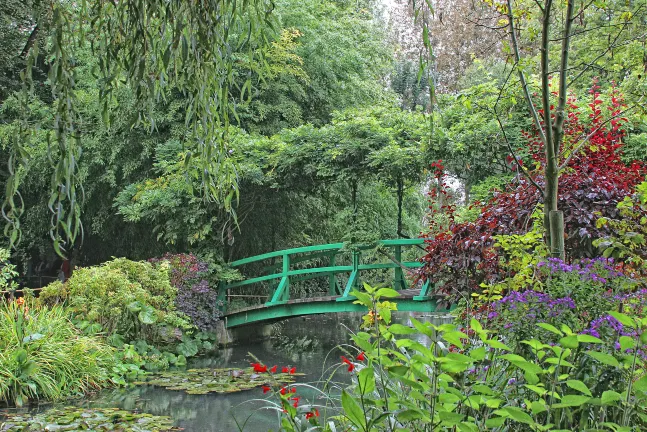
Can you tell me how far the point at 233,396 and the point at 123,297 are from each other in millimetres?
2305

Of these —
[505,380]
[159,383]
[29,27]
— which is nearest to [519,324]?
[505,380]

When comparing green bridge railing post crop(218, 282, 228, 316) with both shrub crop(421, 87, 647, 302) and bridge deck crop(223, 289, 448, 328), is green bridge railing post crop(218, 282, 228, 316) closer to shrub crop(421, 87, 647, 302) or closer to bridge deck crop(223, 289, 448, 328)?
bridge deck crop(223, 289, 448, 328)

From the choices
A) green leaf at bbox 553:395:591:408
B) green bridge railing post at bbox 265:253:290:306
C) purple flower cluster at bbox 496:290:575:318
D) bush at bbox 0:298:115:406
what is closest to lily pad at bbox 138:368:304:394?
bush at bbox 0:298:115:406

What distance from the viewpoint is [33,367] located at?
5891mm

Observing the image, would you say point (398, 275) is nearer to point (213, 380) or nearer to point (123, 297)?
point (213, 380)

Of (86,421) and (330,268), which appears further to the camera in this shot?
(330,268)

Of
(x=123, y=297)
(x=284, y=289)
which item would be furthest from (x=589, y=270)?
(x=284, y=289)

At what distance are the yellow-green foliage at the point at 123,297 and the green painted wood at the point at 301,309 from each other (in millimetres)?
1234

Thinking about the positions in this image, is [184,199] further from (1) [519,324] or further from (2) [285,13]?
(1) [519,324]

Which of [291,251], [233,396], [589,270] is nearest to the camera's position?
[589,270]

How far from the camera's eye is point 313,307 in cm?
899

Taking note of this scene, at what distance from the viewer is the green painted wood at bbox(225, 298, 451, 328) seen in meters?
7.67

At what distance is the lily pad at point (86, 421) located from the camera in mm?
4715

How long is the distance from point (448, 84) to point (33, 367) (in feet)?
49.0
